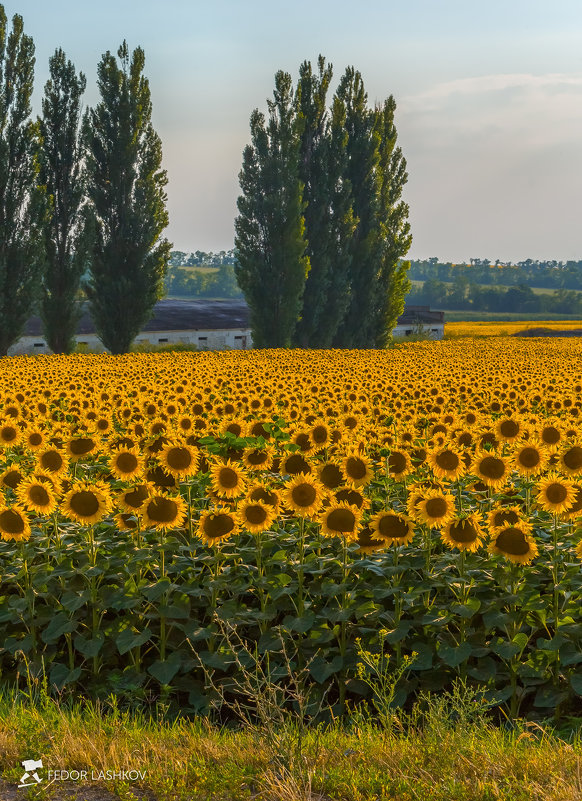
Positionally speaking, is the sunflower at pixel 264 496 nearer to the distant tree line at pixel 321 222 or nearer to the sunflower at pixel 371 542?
the sunflower at pixel 371 542

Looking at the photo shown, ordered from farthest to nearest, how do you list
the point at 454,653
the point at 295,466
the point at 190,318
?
1. the point at 190,318
2. the point at 295,466
3. the point at 454,653

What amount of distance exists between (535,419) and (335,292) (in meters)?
31.5

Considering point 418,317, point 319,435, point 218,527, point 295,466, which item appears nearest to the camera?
point 218,527

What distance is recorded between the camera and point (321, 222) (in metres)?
41.2

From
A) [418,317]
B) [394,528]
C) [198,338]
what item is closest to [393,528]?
[394,528]

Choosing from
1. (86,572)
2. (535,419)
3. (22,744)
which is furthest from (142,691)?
(535,419)

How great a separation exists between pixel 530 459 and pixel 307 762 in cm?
351

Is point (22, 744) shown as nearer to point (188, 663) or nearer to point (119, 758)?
point (119, 758)

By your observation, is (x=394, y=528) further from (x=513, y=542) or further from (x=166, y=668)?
(x=166, y=668)

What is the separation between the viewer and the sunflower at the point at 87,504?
5844mm

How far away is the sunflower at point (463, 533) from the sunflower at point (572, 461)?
1.39 m

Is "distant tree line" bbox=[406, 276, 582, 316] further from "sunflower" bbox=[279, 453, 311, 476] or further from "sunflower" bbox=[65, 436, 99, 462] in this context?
"sunflower" bbox=[65, 436, 99, 462]

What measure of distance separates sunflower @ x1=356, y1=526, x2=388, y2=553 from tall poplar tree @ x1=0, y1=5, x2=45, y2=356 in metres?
28.4

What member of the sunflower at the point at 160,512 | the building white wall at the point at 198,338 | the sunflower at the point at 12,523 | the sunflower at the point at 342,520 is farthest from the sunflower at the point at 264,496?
the building white wall at the point at 198,338
